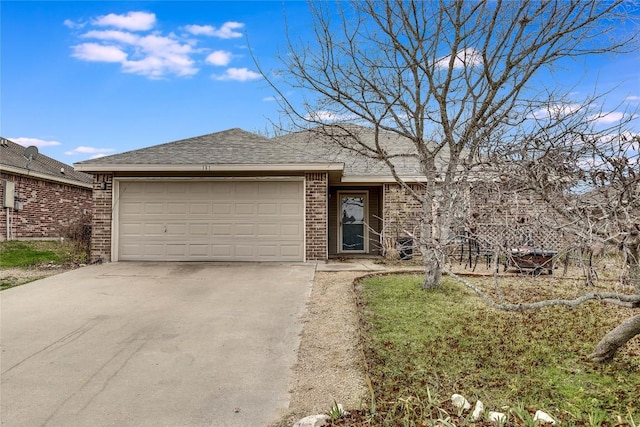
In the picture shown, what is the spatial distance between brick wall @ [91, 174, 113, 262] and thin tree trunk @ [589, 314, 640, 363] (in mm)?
10544

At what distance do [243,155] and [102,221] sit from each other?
4.03m

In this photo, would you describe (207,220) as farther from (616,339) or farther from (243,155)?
(616,339)

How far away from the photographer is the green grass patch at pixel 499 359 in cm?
303

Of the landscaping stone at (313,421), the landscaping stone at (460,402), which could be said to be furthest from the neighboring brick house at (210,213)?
the landscaping stone at (313,421)

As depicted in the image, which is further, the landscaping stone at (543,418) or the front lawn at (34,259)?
the front lawn at (34,259)

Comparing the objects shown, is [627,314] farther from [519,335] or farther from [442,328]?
[442,328]

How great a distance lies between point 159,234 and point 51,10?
246 inches

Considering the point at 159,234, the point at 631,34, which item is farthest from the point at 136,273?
the point at 631,34

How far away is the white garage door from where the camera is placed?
34.8 feet

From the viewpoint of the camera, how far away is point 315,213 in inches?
414

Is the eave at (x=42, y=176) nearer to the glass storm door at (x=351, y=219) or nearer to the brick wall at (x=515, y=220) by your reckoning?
the glass storm door at (x=351, y=219)

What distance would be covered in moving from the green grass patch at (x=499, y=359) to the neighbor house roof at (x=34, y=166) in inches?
601

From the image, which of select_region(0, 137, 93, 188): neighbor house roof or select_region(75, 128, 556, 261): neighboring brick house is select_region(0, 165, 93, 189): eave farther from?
select_region(75, 128, 556, 261): neighboring brick house

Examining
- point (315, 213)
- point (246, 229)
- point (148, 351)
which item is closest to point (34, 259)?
point (246, 229)
